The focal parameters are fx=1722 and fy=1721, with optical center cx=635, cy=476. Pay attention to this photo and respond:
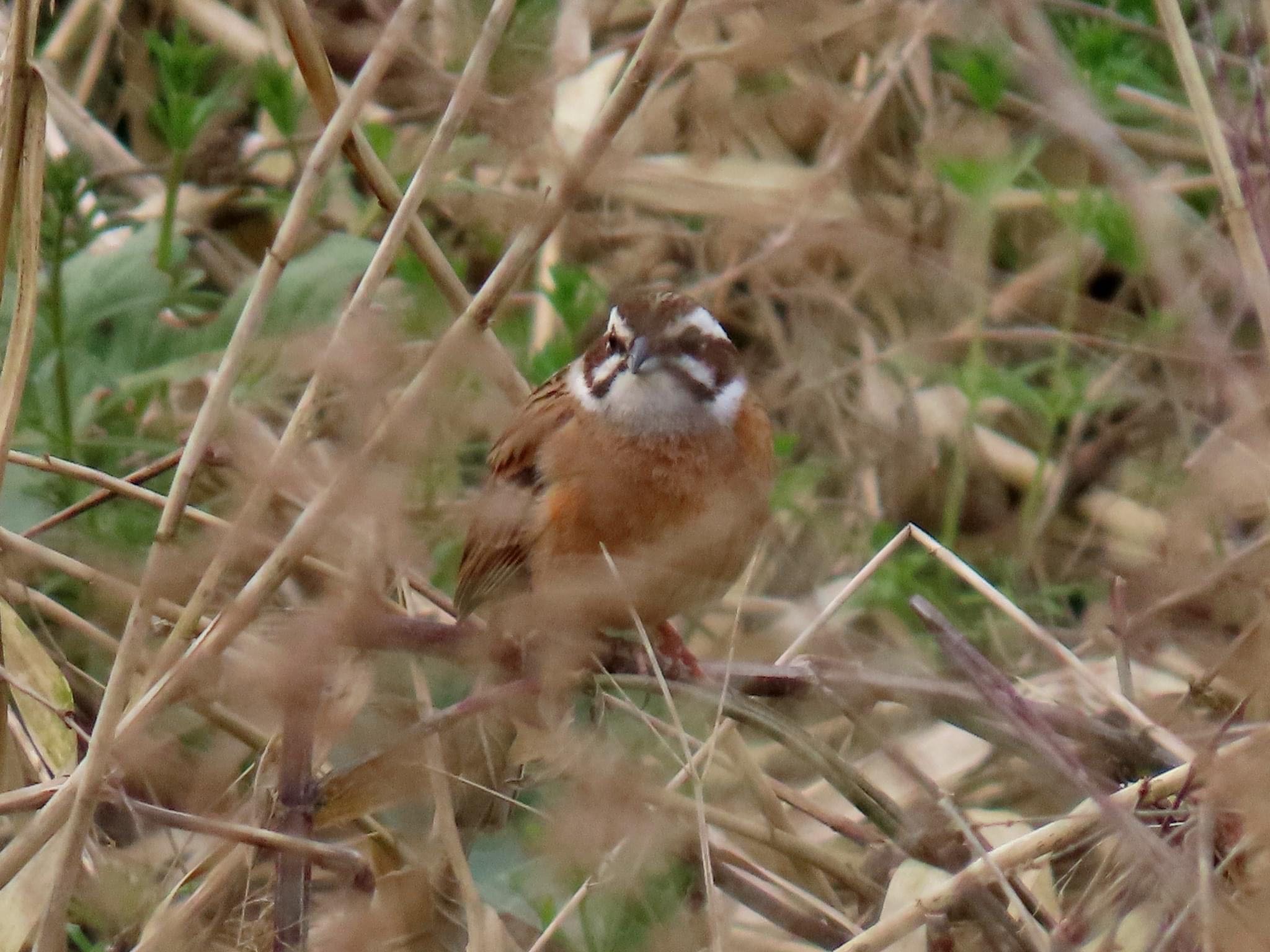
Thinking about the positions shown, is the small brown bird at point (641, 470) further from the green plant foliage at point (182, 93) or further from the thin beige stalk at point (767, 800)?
the green plant foliage at point (182, 93)

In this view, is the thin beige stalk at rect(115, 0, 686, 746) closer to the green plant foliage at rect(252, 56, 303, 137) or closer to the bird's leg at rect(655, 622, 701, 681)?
the bird's leg at rect(655, 622, 701, 681)

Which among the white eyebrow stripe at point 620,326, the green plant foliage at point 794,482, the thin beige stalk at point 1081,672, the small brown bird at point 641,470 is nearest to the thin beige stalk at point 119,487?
the small brown bird at point 641,470

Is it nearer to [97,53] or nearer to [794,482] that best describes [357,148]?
[794,482]

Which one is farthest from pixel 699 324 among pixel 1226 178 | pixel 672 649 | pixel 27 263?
pixel 27 263

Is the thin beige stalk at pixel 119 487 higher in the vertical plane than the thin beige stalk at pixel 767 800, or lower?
higher

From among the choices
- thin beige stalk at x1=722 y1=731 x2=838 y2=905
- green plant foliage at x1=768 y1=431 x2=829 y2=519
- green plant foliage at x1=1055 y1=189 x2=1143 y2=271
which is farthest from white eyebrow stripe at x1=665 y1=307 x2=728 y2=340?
thin beige stalk at x1=722 y1=731 x2=838 y2=905

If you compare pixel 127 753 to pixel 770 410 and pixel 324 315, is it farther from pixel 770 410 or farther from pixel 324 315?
pixel 770 410

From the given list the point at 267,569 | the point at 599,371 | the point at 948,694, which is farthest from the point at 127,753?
the point at 599,371
